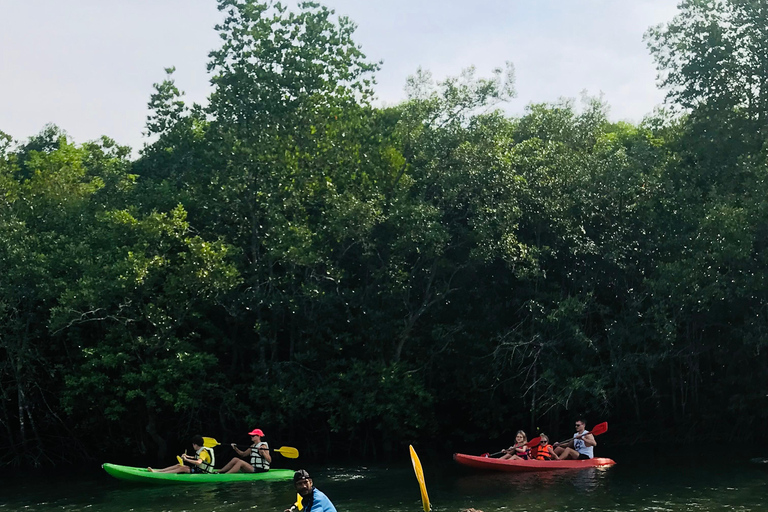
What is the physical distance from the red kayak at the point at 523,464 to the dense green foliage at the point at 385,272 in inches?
92.2

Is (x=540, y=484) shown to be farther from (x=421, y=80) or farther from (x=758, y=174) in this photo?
(x=421, y=80)

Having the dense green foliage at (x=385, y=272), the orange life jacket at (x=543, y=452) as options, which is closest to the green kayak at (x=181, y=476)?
the dense green foliage at (x=385, y=272)

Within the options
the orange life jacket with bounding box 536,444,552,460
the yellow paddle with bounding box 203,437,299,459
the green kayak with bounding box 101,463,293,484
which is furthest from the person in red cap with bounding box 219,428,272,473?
the orange life jacket with bounding box 536,444,552,460

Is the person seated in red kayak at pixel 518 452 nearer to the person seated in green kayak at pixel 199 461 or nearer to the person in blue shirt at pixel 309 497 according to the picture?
the person seated in green kayak at pixel 199 461

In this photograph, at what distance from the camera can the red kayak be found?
20.4 metres

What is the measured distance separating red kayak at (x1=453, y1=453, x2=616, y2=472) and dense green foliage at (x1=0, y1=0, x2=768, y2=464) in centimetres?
234

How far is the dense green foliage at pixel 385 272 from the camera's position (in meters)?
23.4

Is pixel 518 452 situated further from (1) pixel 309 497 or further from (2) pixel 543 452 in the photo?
(1) pixel 309 497

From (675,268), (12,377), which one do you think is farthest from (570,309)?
(12,377)

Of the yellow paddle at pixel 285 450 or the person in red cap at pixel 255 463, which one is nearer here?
the yellow paddle at pixel 285 450

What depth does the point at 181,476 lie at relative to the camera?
784 inches

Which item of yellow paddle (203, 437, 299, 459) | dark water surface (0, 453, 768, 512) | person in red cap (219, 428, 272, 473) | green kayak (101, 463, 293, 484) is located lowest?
dark water surface (0, 453, 768, 512)

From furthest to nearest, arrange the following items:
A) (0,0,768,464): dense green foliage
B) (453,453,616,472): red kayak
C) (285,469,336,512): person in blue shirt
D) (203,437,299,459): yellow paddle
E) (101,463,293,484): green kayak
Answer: (0,0,768,464): dense green foliage → (453,453,616,472): red kayak → (101,463,293,484): green kayak → (203,437,299,459): yellow paddle → (285,469,336,512): person in blue shirt

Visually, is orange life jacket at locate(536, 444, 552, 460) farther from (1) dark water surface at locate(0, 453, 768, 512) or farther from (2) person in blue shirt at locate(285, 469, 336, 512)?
(2) person in blue shirt at locate(285, 469, 336, 512)
